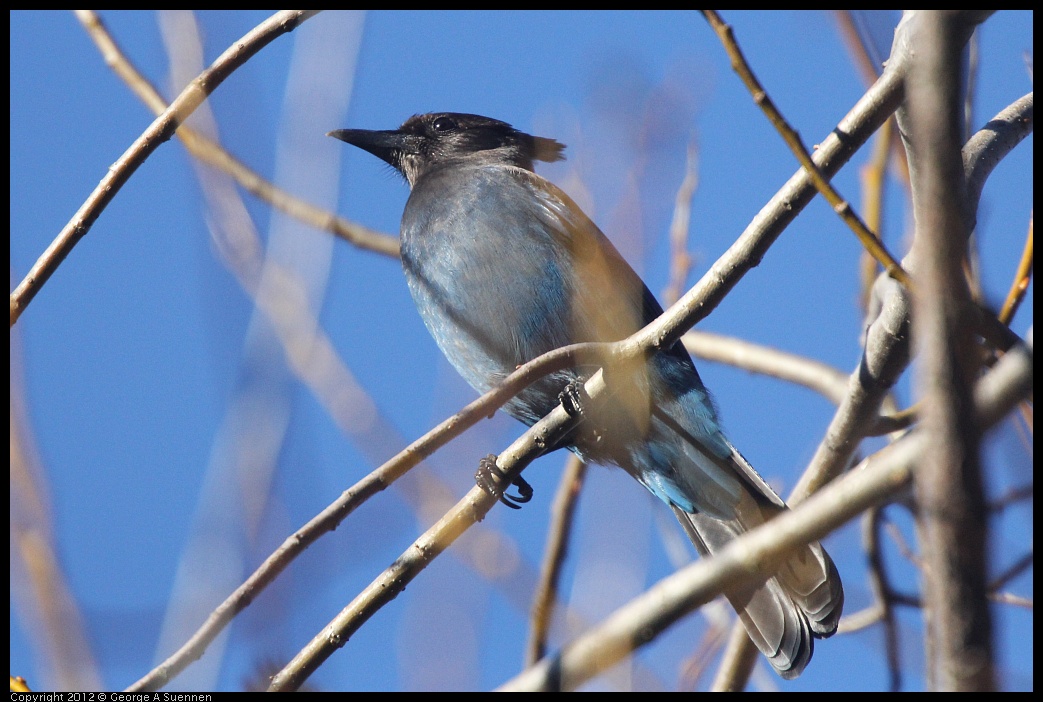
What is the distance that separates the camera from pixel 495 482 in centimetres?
364

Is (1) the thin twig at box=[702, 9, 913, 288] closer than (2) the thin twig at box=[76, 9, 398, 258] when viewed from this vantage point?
Yes

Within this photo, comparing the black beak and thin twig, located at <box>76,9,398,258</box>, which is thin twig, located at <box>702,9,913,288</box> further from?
the black beak

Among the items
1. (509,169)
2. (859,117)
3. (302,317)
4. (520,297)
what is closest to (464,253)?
(520,297)

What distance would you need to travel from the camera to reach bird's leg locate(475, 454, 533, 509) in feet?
11.5

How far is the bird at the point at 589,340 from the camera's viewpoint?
13.7 ft

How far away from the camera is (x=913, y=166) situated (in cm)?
243

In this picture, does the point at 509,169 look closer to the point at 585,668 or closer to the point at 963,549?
the point at 585,668

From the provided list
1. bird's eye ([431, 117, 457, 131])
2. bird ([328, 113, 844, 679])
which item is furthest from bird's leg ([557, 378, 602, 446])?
bird's eye ([431, 117, 457, 131])

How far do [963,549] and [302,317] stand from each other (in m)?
2.24

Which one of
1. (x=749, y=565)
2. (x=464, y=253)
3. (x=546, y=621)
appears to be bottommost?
(x=749, y=565)

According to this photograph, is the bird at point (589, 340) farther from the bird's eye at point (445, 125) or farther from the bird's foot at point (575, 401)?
the bird's eye at point (445, 125)

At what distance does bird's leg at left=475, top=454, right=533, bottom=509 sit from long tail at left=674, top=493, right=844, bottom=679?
1.02 meters

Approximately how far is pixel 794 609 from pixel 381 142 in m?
3.65

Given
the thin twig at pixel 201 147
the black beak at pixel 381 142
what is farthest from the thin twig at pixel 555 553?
the black beak at pixel 381 142
